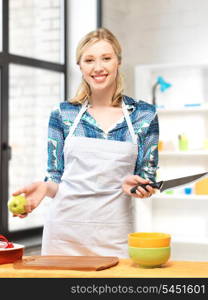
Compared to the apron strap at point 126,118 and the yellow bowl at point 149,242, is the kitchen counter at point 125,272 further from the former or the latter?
the apron strap at point 126,118

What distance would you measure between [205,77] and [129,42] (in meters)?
0.95

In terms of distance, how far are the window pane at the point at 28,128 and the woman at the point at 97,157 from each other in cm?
251

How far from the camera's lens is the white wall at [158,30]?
568 centimetres

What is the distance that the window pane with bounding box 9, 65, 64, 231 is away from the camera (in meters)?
5.06

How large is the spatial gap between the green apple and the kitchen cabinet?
348cm

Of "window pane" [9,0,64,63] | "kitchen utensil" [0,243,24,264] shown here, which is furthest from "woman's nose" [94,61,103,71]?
"window pane" [9,0,64,63]

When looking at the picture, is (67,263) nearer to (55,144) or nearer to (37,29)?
(55,144)

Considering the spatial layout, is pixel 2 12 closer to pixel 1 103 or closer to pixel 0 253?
pixel 1 103

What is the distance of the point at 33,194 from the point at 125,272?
59cm

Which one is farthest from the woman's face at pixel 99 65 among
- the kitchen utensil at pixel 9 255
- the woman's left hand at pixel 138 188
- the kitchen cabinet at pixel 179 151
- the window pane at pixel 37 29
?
the kitchen cabinet at pixel 179 151

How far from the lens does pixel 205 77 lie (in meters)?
5.51

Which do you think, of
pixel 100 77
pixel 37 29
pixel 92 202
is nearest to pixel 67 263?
pixel 92 202

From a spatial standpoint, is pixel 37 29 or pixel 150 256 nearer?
pixel 150 256

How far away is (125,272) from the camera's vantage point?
68.2 inches
